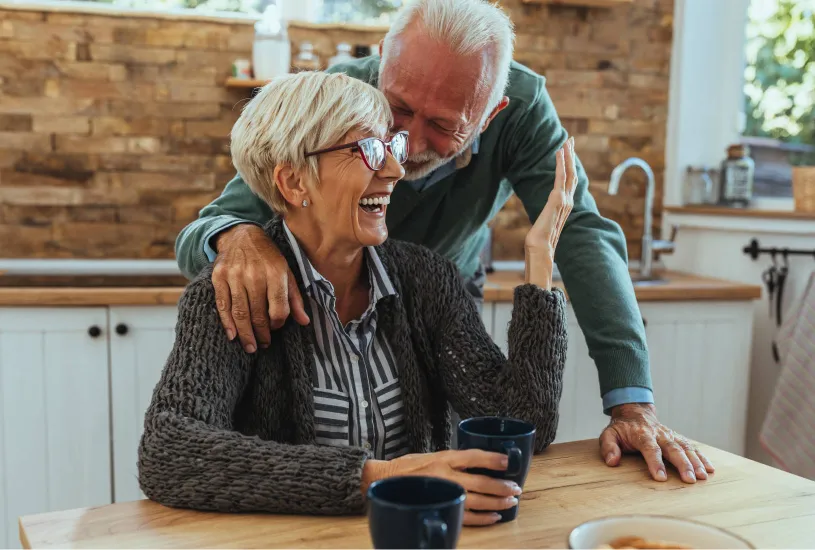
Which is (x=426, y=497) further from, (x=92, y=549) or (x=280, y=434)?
(x=280, y=434)

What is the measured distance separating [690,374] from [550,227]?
179 centimetres

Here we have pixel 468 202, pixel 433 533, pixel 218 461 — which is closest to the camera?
pixel 433 533

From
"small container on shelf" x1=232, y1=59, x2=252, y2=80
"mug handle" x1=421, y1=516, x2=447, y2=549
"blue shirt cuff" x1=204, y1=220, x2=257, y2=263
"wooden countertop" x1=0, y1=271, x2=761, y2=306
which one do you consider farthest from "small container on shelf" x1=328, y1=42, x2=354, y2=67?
"mug handle" x1=421, y1=516, x2=447, y2=549

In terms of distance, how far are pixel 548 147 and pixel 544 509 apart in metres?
0.96

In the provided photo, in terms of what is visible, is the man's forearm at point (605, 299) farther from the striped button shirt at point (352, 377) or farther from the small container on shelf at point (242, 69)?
the small container on shelf at point (242, 69)

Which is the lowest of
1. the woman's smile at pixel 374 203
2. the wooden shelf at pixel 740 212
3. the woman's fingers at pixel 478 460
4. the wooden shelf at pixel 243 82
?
the woman's fingers at pixel 478 460

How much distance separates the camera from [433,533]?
784 millimetres

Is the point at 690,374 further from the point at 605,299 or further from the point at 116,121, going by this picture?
the point at 116,121

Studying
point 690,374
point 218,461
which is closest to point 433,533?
point 218,461

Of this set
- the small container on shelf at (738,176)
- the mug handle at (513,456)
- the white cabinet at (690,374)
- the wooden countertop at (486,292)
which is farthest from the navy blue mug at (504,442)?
the small container on shelf at (738,176)

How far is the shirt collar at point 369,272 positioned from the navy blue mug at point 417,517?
62 cm

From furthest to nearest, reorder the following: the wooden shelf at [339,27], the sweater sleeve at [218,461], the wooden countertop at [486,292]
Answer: the wooden shelf at [339,27] < the wooden countertop at [486,292] < the sweater sleeve at [218,461]

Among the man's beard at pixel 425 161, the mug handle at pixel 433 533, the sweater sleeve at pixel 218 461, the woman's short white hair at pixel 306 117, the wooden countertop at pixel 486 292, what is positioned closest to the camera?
the mug handle at pixel 433 533

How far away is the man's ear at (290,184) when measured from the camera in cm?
142
